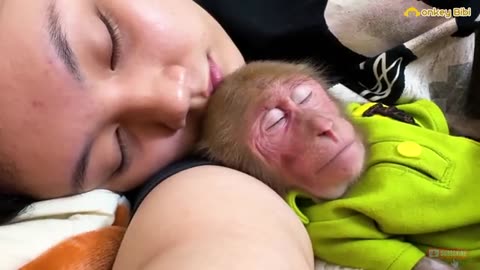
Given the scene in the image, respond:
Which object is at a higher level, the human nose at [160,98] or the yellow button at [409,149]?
the human nose at [160,98]

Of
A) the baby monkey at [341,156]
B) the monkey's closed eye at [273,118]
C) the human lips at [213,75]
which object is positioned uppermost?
the human lips at [213,75]

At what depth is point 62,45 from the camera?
75 cm

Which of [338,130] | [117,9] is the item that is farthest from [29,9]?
[338,130]

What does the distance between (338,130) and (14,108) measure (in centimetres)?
36

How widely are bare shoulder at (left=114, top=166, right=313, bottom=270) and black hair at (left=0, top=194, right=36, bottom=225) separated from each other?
16 cm

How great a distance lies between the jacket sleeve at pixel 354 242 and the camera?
0.75 meters

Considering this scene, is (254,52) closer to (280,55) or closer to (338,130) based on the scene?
(280,55)

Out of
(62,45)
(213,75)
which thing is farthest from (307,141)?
(62,45)

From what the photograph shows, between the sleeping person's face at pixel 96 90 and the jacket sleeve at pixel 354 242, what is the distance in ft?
0.61

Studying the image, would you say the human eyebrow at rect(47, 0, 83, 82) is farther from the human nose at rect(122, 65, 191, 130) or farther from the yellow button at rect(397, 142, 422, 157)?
the yellow button at rect(397, 142, 422, 157)

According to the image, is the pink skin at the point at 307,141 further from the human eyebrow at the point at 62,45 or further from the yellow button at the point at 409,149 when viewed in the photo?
the human eyebrow at the point at 62,45

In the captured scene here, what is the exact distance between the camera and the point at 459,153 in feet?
2.66

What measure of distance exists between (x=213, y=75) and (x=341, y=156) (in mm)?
205

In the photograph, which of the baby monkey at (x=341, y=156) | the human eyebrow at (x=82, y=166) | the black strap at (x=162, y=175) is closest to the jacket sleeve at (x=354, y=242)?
the baby monkey at (x=341, y=156)
